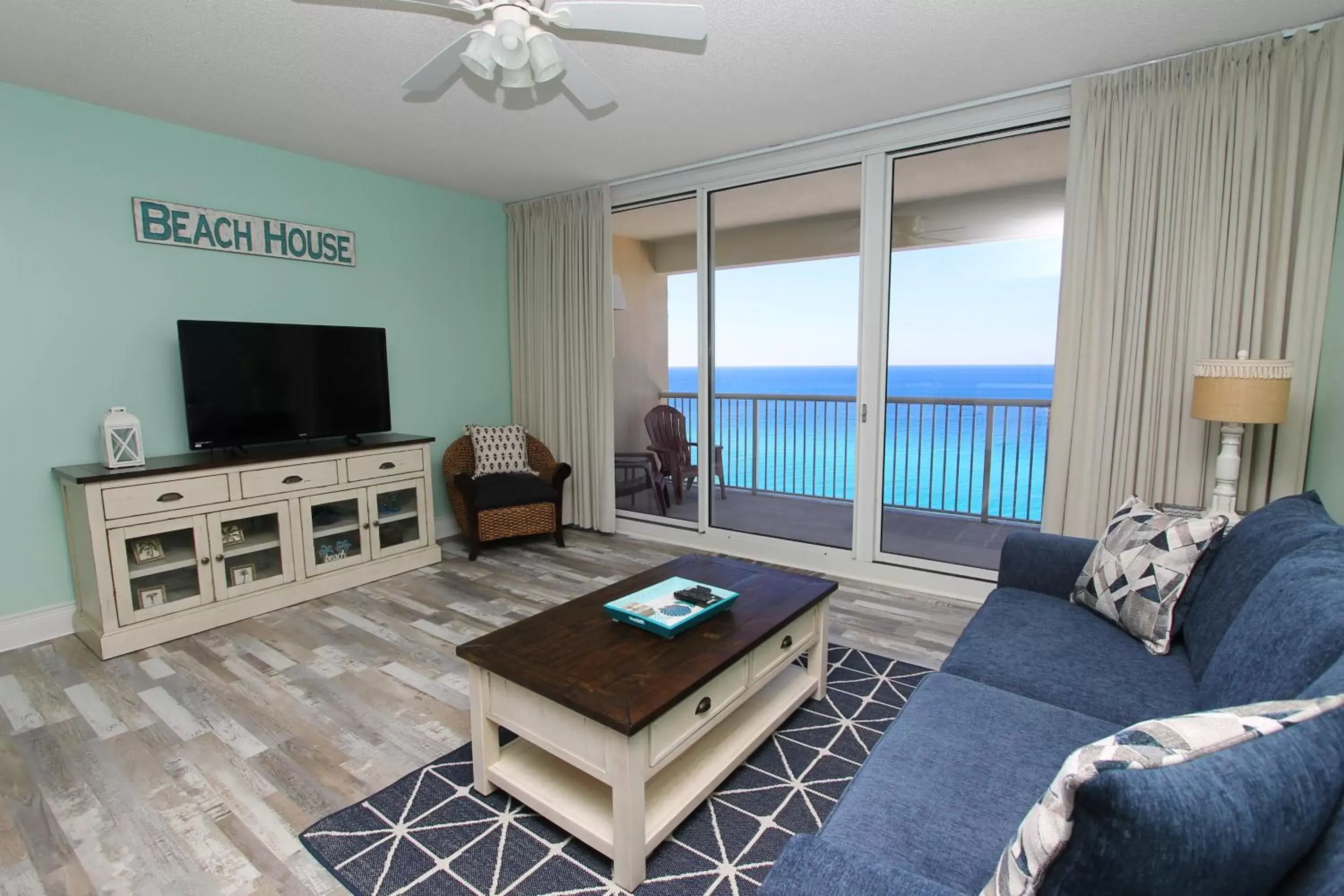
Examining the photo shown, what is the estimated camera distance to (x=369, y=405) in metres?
4.09

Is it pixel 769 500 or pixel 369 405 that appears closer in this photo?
pixel 369 405

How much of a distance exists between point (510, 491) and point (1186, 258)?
3.82m

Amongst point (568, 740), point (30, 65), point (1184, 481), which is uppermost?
point (30, 65)

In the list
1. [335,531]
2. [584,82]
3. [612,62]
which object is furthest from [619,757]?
[335,531]

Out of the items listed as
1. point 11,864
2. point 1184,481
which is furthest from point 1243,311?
point 11,864

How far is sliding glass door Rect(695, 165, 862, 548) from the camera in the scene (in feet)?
14.7

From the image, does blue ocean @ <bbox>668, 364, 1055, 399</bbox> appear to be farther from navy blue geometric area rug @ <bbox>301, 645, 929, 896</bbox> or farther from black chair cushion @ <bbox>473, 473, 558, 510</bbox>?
navy blue geometric area rug @ <bbox>301, 645, 929, 896</bbox>

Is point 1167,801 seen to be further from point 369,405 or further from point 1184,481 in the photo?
point 369,405

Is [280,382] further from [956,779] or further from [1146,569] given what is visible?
[1146,569]

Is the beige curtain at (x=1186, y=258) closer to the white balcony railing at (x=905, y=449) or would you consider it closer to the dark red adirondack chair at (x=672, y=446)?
the white balcony railing at (x=905, y=449)

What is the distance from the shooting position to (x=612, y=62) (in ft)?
8.99

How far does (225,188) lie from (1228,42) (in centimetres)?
486

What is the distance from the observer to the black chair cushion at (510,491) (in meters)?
4.26

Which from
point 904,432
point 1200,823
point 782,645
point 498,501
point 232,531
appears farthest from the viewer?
point 904,432
